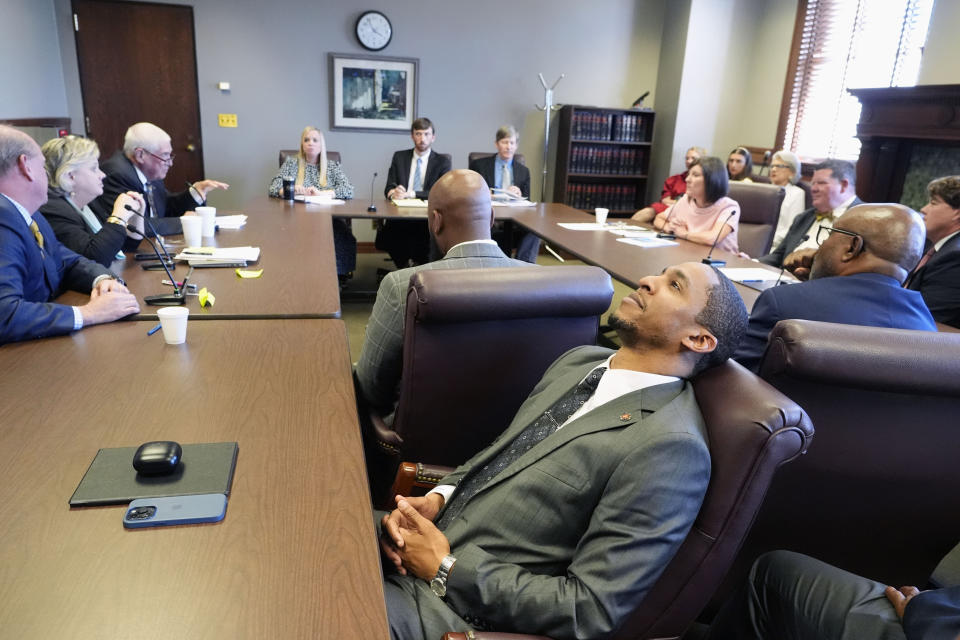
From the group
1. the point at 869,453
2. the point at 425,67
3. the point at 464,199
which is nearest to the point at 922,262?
the point at 869,453

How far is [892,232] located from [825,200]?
6.49 ft

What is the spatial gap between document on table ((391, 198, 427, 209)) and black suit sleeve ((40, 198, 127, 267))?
236 centimetres

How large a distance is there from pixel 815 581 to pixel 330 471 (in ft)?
3.07

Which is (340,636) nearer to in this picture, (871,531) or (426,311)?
(426,311)

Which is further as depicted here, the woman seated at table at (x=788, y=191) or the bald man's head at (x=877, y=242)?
the woman seated at table at (x=788, y=191)

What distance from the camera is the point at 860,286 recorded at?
1650mm

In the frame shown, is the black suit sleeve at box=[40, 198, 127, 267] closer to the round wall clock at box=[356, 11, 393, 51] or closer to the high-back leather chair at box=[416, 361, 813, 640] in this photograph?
the high-back leather chair at box=[416, 361, 813, 640]

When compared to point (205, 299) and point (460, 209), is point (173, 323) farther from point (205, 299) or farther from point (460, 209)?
point (460, 209)

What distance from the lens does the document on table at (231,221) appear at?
10.7ft

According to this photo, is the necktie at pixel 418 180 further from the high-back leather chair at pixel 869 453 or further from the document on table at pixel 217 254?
the high-back leather chair at pixel 869 453

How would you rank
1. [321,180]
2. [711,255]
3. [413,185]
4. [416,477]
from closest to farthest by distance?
[416,477], [711,255], [321,180], [413,185]

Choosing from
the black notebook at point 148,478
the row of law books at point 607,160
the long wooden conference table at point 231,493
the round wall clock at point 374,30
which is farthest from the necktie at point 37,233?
the row of law books at point 607,160

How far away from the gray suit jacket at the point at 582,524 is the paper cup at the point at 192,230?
6.43 feet

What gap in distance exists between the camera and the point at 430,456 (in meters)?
1.68
